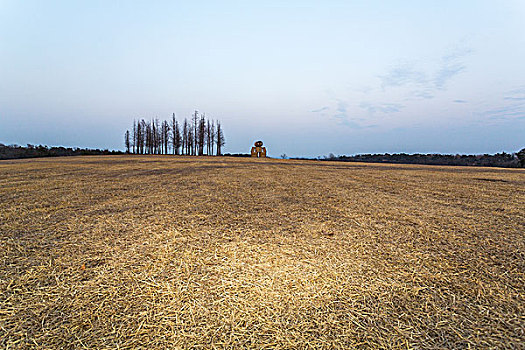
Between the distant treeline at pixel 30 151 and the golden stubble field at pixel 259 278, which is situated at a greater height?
the distant treeline at pixel 30 151

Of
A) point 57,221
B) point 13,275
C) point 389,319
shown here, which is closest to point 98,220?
point 57,221

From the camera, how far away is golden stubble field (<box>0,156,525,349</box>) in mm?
1365

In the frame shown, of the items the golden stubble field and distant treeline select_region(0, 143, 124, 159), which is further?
distant treeline select_region(0, 143, 124, 159)

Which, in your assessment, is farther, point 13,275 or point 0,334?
point 13,275

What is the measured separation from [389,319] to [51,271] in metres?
2.40

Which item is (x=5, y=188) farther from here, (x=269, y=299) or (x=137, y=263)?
(x=269, y=299)

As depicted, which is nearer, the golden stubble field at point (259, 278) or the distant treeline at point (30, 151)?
the golden stubble field at point (259, 278)

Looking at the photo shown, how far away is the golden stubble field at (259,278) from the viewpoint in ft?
4.48

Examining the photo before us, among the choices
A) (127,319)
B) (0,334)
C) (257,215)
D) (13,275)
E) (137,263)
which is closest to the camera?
(0,334)

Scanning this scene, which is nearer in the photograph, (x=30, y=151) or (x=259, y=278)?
(x=259, y=278)

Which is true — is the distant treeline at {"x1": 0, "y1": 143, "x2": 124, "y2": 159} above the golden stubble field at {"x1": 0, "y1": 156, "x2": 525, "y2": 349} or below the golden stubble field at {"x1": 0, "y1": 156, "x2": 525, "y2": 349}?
above

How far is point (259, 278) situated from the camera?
1871 mm

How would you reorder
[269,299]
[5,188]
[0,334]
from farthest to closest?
[5,188] → [269,299] → [0,334]

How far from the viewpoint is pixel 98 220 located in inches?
122
